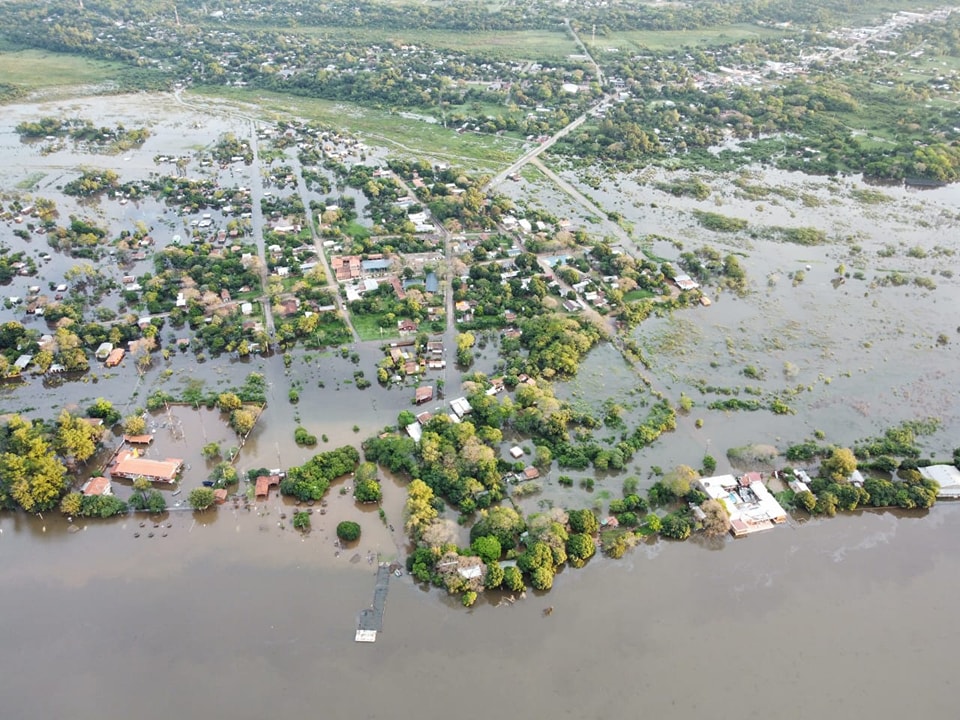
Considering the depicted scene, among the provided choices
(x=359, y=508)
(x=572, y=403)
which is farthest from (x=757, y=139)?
(x=359, y=508)

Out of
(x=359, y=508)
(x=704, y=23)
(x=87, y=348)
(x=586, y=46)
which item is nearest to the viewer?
(x=359, y=508)

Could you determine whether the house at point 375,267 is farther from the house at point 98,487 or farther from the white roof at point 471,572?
the white roof at point 471,572

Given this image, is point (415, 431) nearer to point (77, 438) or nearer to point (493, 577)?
point (493, 577)

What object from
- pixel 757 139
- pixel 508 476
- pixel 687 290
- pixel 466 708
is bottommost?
pixel 466 708

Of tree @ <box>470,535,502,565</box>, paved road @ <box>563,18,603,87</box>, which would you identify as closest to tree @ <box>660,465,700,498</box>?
tree @ <box>470,535,502,565</box>

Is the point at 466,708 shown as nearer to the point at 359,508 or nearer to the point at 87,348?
the point at 359,508

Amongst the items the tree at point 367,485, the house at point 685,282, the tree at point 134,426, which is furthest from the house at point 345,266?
the house at point 685,282

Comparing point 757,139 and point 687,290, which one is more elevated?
point 757,139
